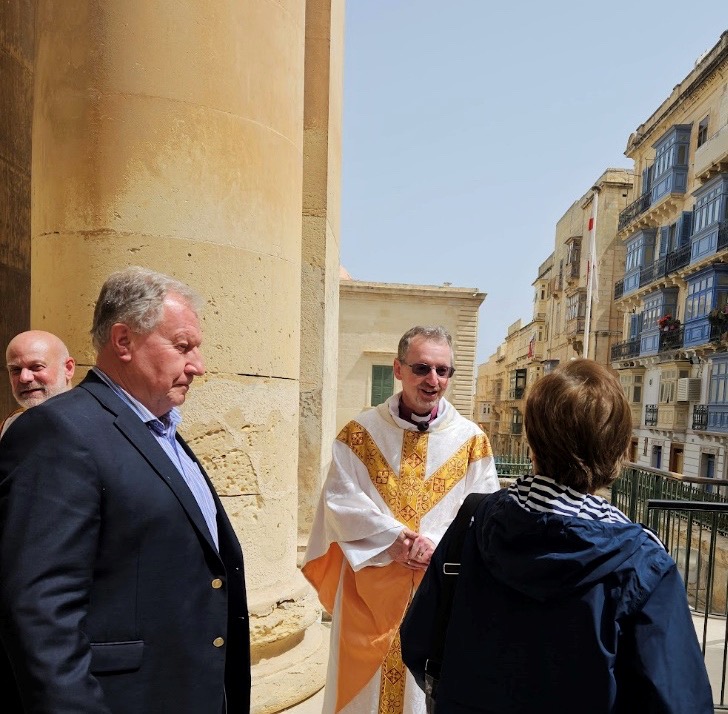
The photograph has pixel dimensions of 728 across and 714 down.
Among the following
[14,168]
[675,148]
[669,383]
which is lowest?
[669,383]

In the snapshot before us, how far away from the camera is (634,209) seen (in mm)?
36000

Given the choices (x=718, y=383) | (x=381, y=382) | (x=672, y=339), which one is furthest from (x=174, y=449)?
(x=672, y=339)

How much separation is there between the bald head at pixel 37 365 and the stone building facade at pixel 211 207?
84 millimetres

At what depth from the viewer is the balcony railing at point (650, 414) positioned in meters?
32.6

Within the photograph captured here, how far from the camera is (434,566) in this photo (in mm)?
1761

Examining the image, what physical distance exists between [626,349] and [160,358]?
3777 cm

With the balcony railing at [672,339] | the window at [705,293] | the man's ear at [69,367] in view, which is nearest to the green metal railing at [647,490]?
the man's ear at [69,367]

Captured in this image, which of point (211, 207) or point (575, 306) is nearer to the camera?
point (211, 207)

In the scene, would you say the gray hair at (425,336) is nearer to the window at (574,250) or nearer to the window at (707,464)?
the window at (707,464)

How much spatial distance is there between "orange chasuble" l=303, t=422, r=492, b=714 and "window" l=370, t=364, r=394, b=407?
19016 millimetres

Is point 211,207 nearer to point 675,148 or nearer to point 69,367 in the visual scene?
point 69,367

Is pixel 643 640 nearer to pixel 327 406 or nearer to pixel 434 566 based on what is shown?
pixel 434 566

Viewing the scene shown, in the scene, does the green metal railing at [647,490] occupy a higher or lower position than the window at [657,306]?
lower

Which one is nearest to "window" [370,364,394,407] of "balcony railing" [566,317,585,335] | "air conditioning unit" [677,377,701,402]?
"air conditioning unit" [677,377,701,402]
